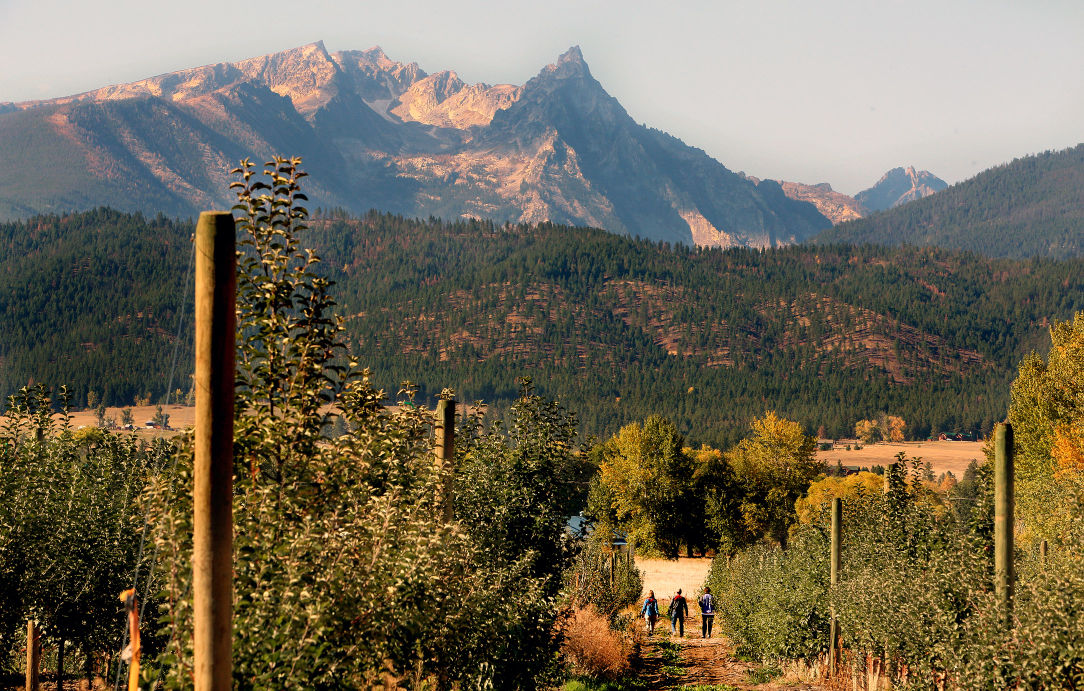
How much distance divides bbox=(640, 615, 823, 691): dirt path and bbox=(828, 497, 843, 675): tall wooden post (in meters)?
0.89

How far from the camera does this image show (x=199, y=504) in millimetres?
6848

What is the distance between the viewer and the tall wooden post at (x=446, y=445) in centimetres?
1480

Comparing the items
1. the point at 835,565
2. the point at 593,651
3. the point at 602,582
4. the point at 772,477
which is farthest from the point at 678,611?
the point at 772,477

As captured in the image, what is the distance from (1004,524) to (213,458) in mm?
14486

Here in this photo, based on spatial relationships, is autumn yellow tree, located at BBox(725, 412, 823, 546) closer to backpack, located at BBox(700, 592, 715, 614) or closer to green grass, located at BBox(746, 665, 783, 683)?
backpack, located at BBox(700, 592, 715, 614)

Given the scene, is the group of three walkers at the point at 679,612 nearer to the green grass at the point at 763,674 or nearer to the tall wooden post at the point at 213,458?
the green grass at the point at 763,674

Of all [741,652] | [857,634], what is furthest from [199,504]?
[741,652]

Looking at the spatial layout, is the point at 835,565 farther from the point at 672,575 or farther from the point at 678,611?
the point at 672,575

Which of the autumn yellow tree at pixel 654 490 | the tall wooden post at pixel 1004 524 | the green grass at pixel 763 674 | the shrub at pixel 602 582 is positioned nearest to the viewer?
the tall wooden post at pixel 1004 524

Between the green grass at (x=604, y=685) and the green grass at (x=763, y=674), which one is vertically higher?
the green grass at (x=604, y=685)

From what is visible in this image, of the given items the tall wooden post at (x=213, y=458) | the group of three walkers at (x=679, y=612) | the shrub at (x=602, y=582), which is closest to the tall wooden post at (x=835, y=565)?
the shrub at (x=602, y=582)

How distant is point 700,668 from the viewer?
111ft

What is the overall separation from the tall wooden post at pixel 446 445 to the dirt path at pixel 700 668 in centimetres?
1373

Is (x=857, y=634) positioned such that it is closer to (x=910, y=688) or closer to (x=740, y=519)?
(x=910, y=688)
